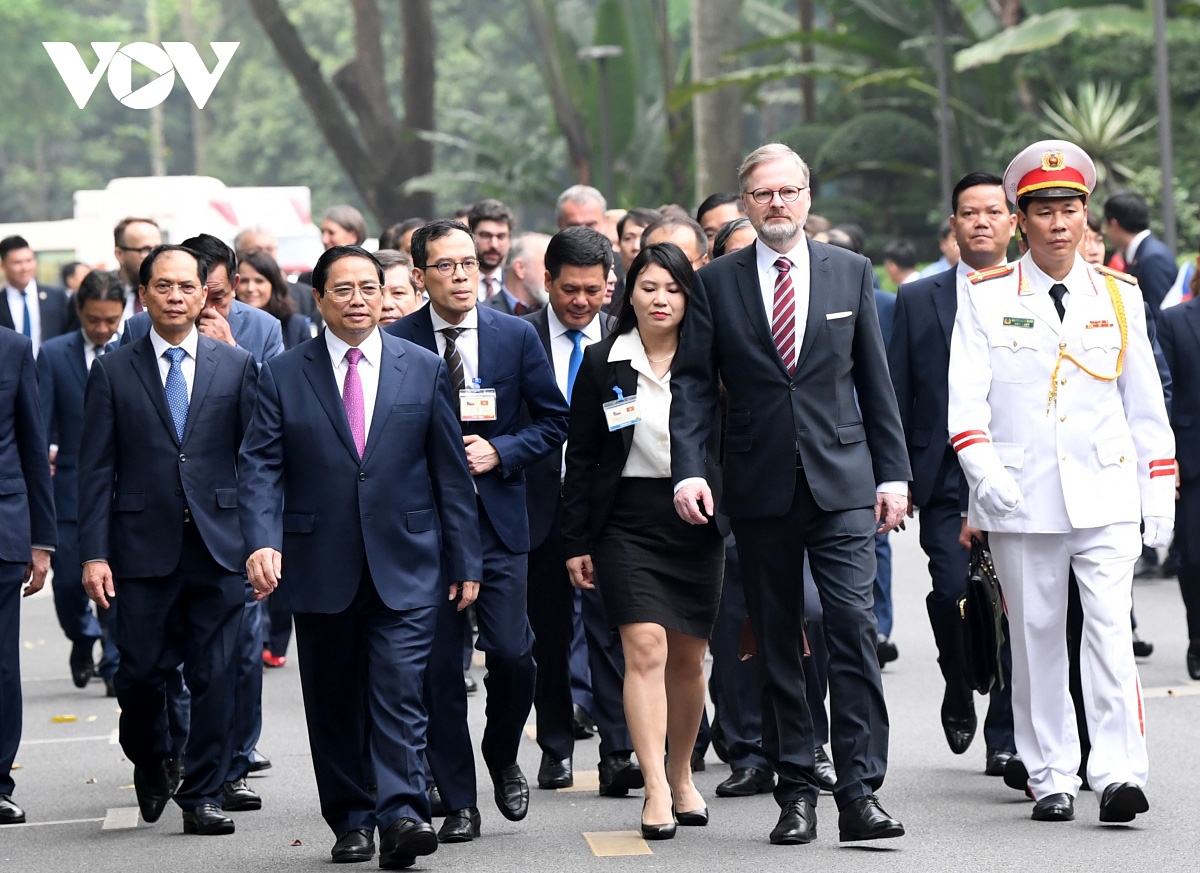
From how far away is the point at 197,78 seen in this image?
373 inches

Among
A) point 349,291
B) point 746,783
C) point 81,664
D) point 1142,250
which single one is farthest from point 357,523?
point 1142,250

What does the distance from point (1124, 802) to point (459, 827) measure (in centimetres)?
226

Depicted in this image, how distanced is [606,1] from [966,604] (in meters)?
26.5

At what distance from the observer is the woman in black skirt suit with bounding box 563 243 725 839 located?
293 inches

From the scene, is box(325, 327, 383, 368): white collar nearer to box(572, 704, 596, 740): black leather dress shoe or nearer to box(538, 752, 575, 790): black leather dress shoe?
box(538, 752, 575, 790): black leather dress shoe

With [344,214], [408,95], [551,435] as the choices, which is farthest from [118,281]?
[408,95]

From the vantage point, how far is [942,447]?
864cm

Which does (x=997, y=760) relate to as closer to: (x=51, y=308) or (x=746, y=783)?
(x=746, y=783)

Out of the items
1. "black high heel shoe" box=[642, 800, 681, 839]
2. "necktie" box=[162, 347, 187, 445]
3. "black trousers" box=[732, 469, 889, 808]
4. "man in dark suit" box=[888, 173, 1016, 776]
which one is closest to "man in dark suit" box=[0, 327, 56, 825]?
"necktie" box=[162, 347, 187, 445]

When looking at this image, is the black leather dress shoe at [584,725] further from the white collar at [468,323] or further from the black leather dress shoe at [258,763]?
the white collar at [468,323]

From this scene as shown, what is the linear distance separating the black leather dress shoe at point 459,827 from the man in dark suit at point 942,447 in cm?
210

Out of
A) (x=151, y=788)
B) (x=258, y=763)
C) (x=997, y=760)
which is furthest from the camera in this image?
(x=258, y=763)

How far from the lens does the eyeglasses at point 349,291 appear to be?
7.31 m

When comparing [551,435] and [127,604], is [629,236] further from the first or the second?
[127,604]
